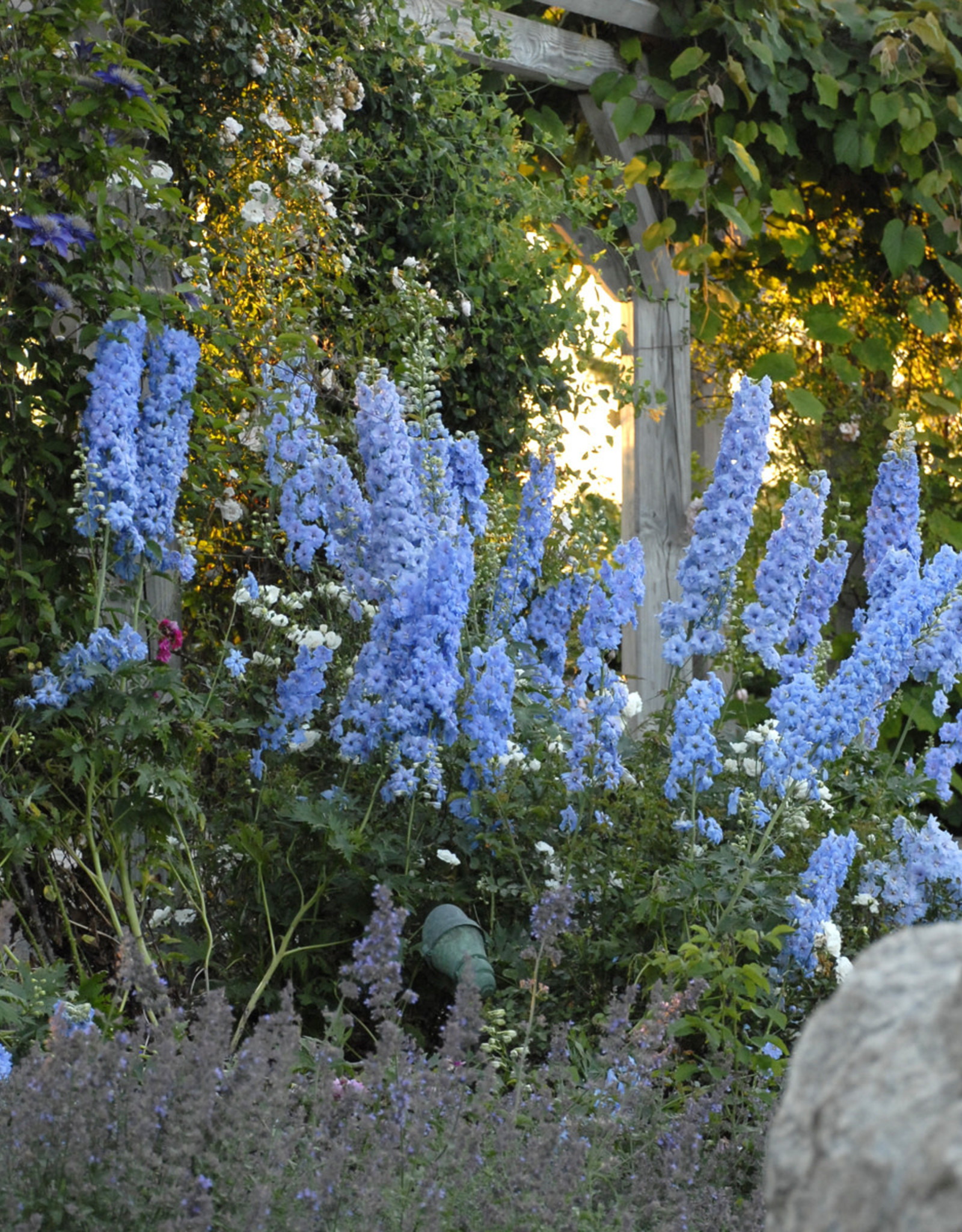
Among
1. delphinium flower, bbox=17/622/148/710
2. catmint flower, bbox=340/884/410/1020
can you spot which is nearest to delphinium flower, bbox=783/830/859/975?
catmint flower, bbox=340/884/410/1020

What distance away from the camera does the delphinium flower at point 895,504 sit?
3.65 m

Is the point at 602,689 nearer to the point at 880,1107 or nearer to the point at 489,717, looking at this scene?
the point at 489,717

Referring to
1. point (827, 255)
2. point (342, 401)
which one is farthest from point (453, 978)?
point (827, 255)

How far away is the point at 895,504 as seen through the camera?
145 inches

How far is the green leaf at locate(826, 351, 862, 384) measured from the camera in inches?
240

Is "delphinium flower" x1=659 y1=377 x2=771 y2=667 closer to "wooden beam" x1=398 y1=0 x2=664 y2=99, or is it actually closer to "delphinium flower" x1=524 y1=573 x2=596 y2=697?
"delphinium flower" x1=524 y1=573 x2=596 y2=697

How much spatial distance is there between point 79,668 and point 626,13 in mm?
3412

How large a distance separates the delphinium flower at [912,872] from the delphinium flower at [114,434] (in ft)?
5.45

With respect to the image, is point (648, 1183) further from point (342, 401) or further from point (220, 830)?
point (342, 401)

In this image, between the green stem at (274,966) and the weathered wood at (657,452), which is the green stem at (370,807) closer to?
the green stem at (274,966)

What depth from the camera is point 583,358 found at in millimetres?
5098

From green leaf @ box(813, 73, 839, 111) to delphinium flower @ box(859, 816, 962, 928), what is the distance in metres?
3.22

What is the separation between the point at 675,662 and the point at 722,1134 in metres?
0.99

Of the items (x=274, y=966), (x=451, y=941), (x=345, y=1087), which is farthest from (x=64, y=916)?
(x=345, y=1087)
